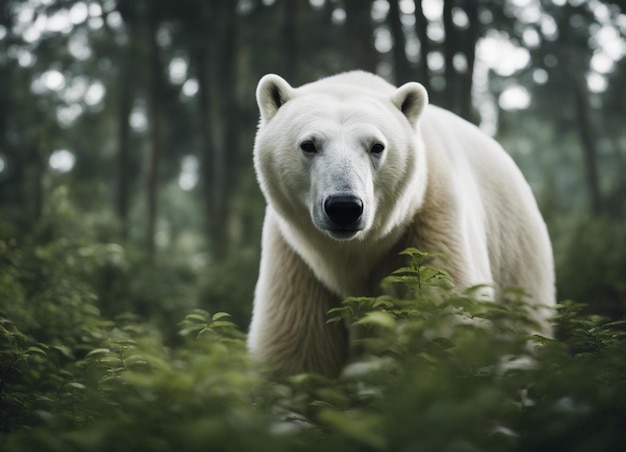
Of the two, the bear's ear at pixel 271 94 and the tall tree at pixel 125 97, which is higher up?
the tall tree at pixel 125 97

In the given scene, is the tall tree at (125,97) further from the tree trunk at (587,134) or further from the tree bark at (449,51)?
the tree trunk at (587,134)

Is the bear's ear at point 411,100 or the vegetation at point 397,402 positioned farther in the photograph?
the bear's ear at point 411,100

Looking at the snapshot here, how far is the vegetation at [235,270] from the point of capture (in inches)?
72.4

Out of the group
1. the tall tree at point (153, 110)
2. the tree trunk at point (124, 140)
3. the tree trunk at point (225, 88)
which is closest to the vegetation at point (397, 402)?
the tree trunk at point (225, 88)

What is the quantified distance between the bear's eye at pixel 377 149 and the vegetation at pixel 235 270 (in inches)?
27.8

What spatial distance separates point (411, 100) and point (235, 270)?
312 inches

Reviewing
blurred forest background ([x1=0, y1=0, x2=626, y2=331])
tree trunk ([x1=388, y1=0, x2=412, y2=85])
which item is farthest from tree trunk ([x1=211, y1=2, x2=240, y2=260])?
tree trunk ([x1=388, y1=0, x2=412, y2=85])

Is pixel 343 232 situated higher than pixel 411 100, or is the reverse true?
pixel 411 100

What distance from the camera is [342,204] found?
11.4 ft

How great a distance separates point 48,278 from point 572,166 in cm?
3929

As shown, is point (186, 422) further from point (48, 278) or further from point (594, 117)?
point (594, 117)

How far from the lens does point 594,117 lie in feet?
104

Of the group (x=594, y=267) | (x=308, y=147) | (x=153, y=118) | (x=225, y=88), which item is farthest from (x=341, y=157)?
(x=153, y=118)

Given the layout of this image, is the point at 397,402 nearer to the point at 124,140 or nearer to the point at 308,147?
the point at 308,147
